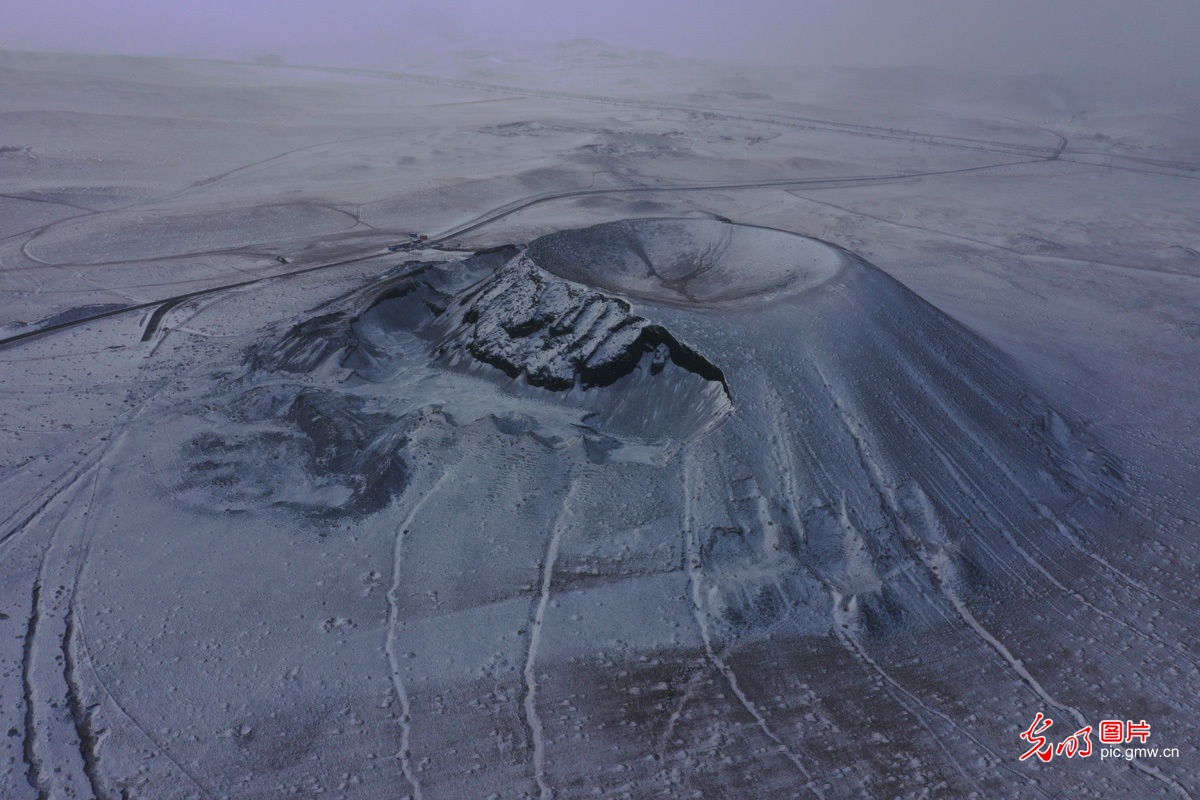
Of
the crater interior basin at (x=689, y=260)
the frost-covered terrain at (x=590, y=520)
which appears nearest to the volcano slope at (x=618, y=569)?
the frost-covered terrain at (x=590, y=520)

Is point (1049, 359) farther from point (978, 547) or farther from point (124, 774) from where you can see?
point (124, 774)

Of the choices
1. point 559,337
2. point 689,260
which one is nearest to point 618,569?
point 559,337

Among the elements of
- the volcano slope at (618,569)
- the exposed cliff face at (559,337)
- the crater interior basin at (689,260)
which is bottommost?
the volcano slope at (618,569)

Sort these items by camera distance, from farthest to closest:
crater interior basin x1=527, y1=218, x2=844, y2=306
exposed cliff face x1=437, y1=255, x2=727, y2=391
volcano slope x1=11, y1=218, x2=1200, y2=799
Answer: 1. crater interior basin x1=527, y1=218, x2=844, y2=306
2. exposed cliff face x1=437, y1=255, x2=727, y2=391
3. volcano slope x1=11, y1=218, x2=1200, y2=799

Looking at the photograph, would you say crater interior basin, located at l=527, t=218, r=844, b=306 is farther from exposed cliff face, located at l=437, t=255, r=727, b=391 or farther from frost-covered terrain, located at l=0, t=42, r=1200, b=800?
exposed cliff face, located at l=437, t=255, r=727, b=391

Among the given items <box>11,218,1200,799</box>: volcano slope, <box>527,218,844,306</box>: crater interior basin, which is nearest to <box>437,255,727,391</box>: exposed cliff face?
<box>11,218,1200,799</box>: volcano slope

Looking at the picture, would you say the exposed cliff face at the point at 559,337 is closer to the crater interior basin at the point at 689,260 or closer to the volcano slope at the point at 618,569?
the volcano slope at the point at 618,569

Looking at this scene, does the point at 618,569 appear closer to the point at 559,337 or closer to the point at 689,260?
the point at 559,337
